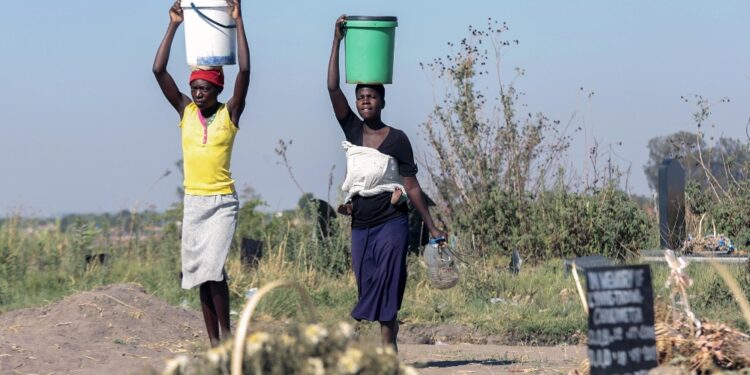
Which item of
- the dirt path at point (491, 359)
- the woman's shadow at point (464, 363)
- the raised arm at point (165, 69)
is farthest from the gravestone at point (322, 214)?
the raised arm at point (165, 69)

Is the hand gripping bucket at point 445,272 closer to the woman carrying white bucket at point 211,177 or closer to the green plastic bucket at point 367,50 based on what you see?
the green plastic bucket at point 367,50

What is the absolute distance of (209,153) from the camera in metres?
7.13

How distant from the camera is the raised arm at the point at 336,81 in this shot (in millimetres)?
7316

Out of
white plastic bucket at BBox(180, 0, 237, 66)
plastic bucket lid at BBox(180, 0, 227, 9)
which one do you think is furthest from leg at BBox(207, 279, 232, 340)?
plastic bucket lid at BBox(180, 0, 227, 9)

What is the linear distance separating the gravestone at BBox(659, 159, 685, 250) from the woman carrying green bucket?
6.14m

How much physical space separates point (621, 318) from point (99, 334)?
17.2 feet

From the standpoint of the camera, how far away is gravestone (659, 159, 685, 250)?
1293 cm

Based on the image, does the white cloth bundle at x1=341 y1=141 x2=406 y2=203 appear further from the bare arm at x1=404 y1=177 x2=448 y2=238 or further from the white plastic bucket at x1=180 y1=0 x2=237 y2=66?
the white plastic bucket at x1=180 y1=0 x2=237 y2=66

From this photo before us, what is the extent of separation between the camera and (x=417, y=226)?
517 inches

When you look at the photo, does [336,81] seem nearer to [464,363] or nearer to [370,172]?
[370,172]

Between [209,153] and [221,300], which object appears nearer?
[209,153]

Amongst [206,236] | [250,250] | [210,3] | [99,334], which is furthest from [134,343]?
[250,250]

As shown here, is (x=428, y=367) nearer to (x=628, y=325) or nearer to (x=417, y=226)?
(x=628, y=325)

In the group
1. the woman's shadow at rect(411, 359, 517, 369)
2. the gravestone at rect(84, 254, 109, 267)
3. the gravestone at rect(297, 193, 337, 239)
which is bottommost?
the woman's shadow at rect(411, 359, 517, 369)
